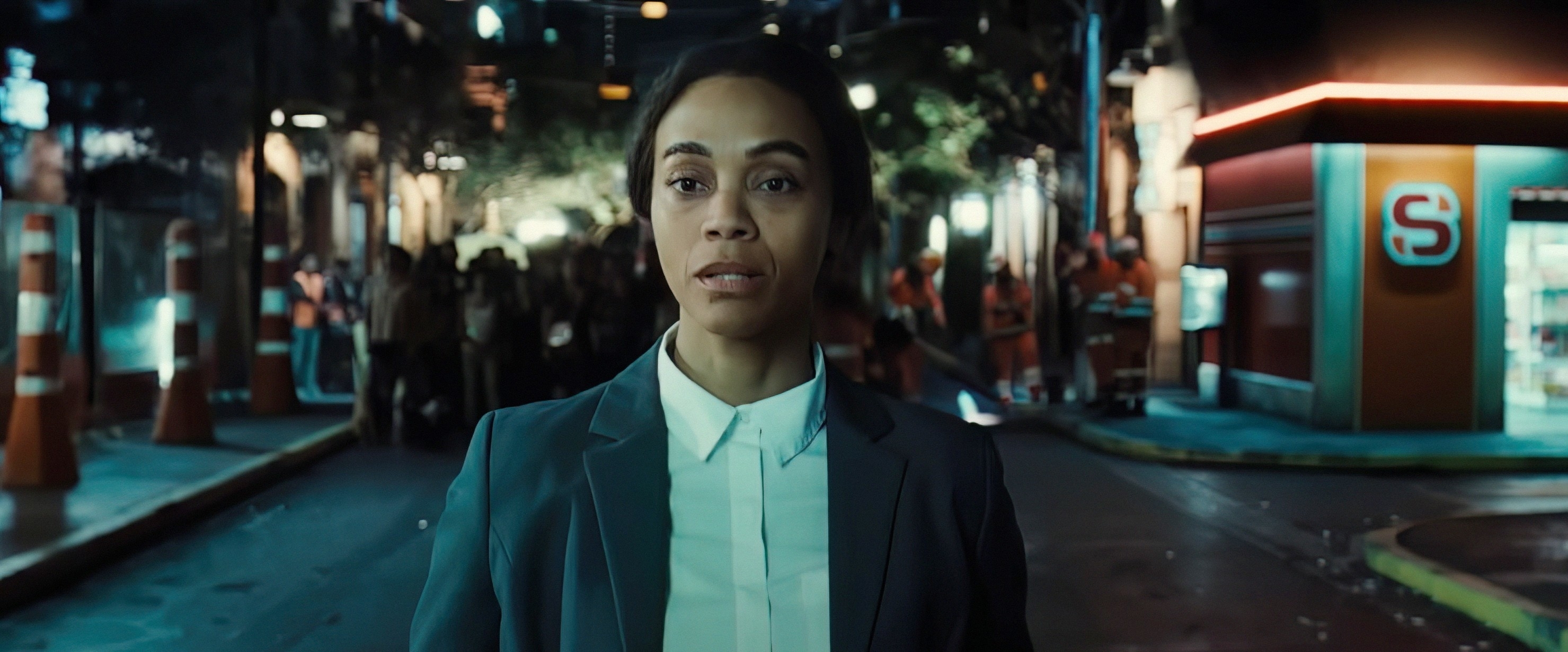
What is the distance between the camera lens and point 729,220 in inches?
66.2

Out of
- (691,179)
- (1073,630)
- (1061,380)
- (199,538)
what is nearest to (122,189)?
(199,538)

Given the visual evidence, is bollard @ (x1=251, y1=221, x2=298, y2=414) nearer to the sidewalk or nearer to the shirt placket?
the sidewalk

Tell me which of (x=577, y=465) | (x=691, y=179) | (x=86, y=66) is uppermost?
(x=86, y=66)

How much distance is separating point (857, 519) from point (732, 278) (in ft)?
0.98

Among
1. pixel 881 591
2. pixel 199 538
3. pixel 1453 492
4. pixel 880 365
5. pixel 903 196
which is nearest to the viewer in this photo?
pixel 881 591

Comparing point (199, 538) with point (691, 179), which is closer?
point (691, 179)

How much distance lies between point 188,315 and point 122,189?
3759 mm

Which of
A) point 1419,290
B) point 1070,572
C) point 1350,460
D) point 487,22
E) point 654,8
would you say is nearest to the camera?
point 1070,572

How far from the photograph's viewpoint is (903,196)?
3491 centimetres

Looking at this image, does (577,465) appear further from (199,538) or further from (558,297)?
(558,297)

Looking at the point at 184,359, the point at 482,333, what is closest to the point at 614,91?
the point at 482,333

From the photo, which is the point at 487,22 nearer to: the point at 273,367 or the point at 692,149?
the point at 273,367

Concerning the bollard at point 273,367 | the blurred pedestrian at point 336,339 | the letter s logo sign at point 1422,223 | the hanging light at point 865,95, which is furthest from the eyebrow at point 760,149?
the hanging light at point 865,95

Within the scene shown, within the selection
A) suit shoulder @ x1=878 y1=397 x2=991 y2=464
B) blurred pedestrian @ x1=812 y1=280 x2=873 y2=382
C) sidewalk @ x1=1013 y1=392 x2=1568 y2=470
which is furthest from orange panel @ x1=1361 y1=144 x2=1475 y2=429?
suit shoulder @ x1=878 y1=397 x2=991 y2=464
